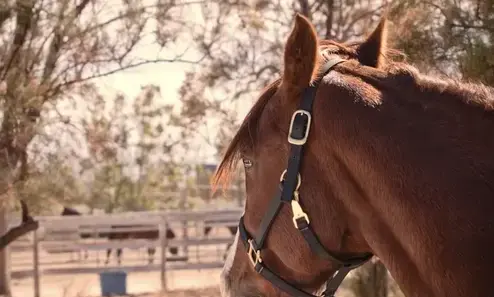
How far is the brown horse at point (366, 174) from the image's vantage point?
5.02 feet

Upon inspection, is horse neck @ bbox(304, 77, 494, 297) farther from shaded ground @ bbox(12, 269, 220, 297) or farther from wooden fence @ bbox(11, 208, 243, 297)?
wooden fence @ bbox(11, 208, 243, 297)

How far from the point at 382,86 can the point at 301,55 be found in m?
0.22

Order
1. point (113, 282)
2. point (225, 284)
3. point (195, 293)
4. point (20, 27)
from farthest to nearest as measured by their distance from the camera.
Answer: point (113, 282) < point (195, 293) < point (20, 27) < point (225, 284)

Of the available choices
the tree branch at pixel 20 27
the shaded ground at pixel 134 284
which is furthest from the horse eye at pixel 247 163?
the shaded ground at pixel 134 284

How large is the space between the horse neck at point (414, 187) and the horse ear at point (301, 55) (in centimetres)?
7

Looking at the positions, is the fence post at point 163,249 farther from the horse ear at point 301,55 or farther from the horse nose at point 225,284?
the horse ear at point 301,55

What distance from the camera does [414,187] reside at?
1569mm

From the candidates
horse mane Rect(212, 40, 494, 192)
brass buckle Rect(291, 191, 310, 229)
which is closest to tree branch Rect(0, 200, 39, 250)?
horse mane Rect(212, 40, 494, 192)

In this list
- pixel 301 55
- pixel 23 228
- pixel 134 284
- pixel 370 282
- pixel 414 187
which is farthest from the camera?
pixel 134 284

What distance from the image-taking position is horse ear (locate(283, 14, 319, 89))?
5.40ft

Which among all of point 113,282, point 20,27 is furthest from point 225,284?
point 113,282

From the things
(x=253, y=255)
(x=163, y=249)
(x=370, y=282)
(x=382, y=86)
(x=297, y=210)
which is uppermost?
(x=382, y=86)

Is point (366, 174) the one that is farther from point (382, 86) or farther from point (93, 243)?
point (93, 243)

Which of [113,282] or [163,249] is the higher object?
[163,249]
